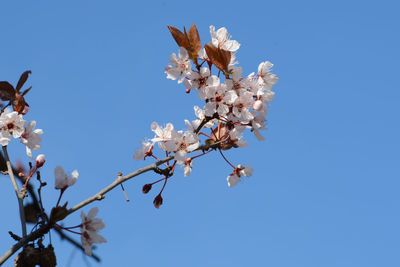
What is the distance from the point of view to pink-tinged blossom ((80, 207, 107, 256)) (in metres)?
2.14

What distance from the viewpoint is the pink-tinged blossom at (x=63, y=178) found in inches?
86.7

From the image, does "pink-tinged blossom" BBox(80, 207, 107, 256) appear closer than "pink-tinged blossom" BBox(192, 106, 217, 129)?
Yes

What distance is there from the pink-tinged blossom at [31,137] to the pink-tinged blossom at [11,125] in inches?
2.3

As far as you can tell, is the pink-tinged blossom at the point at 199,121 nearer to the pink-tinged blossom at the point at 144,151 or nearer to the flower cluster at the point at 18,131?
the pink-tinged blossom at the point at 144,151

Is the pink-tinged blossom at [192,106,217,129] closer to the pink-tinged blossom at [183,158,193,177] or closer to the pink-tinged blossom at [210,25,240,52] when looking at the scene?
the pink-tinged blossom at [183,158,193,177]

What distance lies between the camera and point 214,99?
2.46m

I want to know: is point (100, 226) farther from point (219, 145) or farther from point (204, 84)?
point (204, 84)

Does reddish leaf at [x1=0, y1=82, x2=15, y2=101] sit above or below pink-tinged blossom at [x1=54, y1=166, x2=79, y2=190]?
above

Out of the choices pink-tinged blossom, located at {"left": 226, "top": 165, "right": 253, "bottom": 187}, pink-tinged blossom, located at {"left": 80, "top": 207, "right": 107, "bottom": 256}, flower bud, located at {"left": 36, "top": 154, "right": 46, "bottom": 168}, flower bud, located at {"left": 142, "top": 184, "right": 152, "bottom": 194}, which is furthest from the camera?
pink-tinged blossom, located at {"left": 226, "top": 165, "right": 253, "bottom": 187}

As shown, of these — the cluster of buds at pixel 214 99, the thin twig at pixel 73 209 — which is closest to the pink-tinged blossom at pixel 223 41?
the cluster of buds at pixel 214 99

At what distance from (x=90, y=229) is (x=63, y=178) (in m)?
0.28

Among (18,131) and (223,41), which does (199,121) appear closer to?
(223,41)

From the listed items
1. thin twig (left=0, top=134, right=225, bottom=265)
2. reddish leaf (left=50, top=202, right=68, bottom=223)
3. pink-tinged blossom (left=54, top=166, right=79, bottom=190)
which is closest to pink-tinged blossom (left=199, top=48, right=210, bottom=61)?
thin twig (left=0, top=134, right=225, bottom=265)

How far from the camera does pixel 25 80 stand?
254 centimetres
